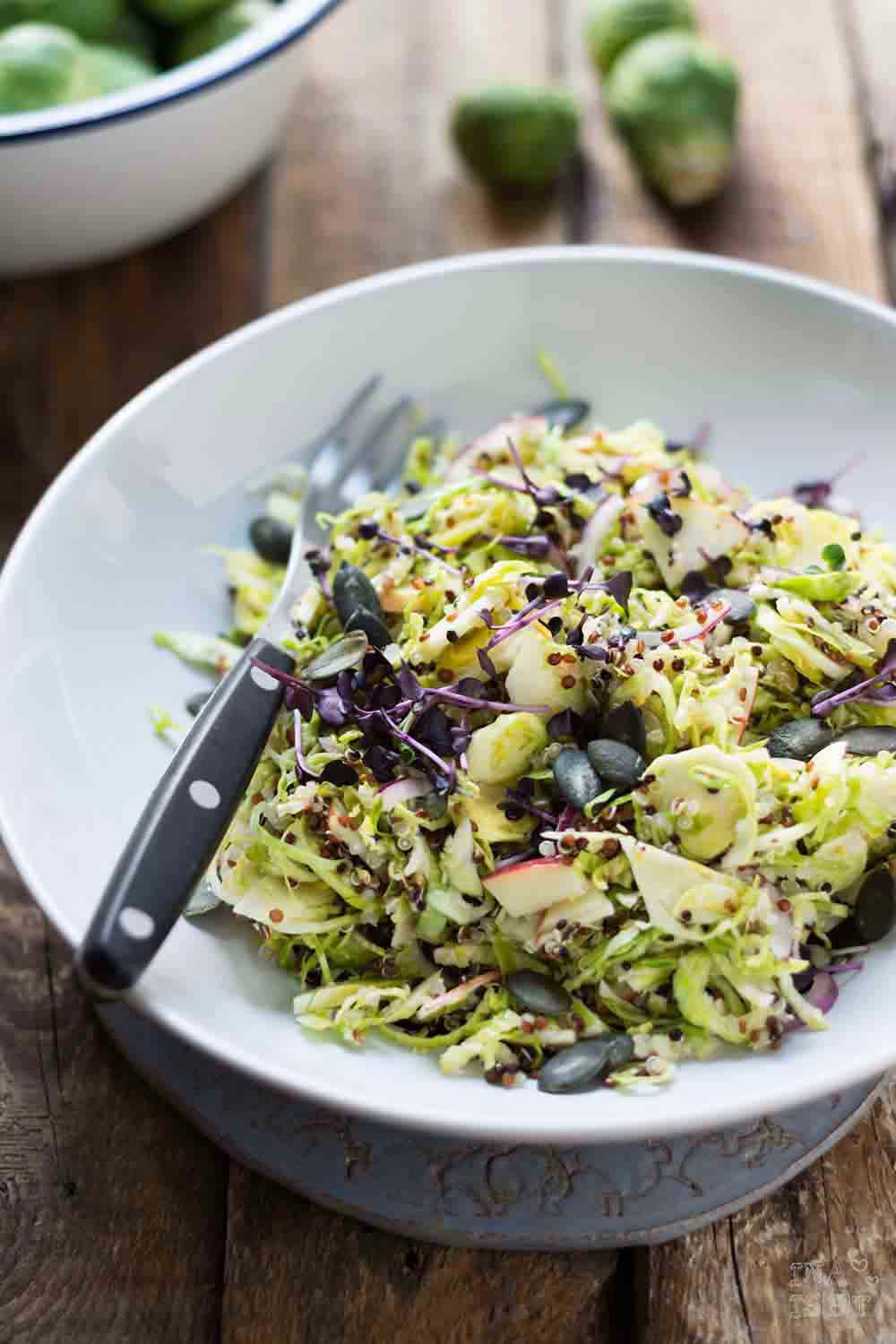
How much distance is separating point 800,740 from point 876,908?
268mm

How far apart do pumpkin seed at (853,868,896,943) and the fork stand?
35.4 inches

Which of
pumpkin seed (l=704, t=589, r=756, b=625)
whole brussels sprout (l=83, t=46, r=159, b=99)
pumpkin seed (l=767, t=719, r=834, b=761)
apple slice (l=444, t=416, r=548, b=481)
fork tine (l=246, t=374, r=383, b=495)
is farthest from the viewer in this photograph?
whole brussels sprout (l=83, t=46, r=159, b=99)

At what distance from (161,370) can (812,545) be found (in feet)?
5.73

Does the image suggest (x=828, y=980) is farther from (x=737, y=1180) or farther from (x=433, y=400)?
(x=433, y=400)

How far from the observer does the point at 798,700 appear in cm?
215

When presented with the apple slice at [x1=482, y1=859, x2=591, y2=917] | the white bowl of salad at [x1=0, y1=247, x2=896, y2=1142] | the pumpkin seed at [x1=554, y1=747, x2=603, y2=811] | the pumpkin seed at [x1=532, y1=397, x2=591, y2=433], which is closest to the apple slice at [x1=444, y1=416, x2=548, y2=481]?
the white bowl of salad at [x1=0, y1=247, x2=896, y2=1142]

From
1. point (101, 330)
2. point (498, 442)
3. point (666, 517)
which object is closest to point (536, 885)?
point (666, 517)

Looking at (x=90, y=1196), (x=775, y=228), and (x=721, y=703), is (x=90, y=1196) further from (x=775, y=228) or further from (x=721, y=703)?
(x=775, y=228)

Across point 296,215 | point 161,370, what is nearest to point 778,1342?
point 161,370

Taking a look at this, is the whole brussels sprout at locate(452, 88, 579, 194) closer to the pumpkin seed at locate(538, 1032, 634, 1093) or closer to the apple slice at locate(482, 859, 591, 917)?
the apple slice at locate(482, 859, 591, 917)

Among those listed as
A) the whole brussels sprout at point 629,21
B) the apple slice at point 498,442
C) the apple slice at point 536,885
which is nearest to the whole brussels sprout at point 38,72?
the apple slice at point 498,442

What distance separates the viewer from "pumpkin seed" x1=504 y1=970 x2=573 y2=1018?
6.25 ft

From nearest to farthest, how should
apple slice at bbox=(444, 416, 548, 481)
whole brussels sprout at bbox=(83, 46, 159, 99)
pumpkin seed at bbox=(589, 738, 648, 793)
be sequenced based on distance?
pumpkin seed at bbox=(589, 738, 648, 793), apple slice at bbox=(444, 416, 548, 481), whole brussels sprout at bbox=(83, 46, 159, 99)

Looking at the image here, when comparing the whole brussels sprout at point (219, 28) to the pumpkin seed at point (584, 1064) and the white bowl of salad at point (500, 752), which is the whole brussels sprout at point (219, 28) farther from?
the pumpkin seed at point (584, 1064)
